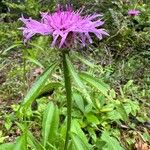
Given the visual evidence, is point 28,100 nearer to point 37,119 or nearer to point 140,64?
point 37,119

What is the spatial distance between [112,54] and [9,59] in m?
1.06

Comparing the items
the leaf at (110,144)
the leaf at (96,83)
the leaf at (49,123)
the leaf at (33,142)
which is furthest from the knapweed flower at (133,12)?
the leaf at (96,83)

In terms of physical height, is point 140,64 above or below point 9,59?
below

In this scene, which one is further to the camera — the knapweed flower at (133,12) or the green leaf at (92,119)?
the knapweed flower at (133,12)

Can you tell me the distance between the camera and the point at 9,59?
14.5 feet

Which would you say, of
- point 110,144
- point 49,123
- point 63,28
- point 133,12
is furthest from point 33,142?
point 133,12

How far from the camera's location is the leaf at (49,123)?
2381 mm

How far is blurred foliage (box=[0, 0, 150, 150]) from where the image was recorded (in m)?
2.64

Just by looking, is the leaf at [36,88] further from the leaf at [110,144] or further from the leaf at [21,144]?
the leaf at [110,144]

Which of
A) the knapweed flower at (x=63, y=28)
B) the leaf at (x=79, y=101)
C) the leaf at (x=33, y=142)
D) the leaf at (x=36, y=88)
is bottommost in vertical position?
the leaf at (x=79, y=101)

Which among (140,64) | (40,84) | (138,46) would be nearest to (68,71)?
(40,84)

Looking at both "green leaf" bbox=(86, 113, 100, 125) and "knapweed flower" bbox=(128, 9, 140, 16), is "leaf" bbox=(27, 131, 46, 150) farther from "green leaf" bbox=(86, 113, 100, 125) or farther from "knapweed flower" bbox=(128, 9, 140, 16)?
"knapweed flower" bbox=(128, 9, 140, 16)

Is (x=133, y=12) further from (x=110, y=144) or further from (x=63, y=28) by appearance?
(x=63, y=28)

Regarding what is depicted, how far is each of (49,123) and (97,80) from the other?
0.59 metres
